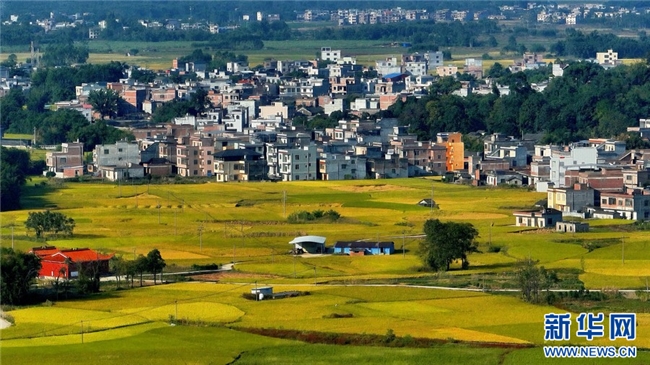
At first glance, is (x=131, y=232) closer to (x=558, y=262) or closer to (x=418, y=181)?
(x=558, y=262)

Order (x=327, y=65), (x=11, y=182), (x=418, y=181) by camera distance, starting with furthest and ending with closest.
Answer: (x=327, y=65) → (x=418, y=181) → (x=11, y=182)

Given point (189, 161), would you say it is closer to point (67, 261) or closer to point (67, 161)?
point (67, 161)

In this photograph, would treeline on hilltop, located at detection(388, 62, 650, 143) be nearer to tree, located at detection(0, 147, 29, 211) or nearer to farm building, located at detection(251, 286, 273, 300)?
tree, located at detection(0, 147, 29, 211)

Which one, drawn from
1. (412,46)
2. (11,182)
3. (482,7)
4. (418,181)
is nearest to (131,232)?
(11,182)

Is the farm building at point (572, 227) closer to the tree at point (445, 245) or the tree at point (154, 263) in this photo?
the tree at point (445, 245)

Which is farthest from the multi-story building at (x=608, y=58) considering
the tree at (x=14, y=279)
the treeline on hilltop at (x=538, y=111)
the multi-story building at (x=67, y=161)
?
the tree at (x=14, y=279)

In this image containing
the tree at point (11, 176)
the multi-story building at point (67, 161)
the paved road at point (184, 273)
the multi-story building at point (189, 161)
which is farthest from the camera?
the multi-story building at point (189, 161)
